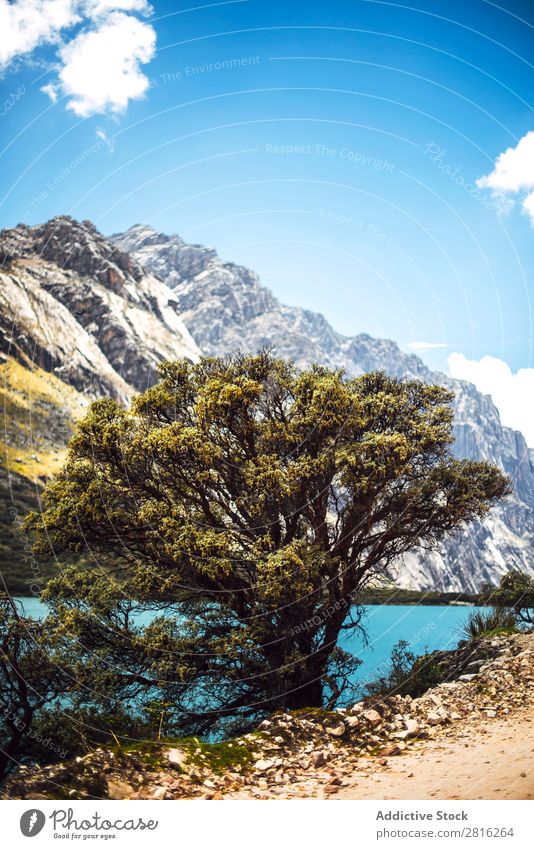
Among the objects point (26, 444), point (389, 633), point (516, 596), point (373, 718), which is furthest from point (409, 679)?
point (26, 444)

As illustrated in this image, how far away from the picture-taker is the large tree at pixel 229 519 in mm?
12000

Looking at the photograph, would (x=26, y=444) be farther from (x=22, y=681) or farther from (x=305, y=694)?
(x=305, y=694)

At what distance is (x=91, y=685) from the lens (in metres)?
11.8

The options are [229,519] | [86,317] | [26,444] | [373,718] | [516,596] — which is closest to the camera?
[373,718]

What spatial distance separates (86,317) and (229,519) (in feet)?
504

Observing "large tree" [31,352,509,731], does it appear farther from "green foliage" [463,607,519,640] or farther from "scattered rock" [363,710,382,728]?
"green foliage" [463,607,519,640]

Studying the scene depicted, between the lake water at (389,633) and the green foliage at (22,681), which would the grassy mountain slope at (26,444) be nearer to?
the lake water at (389,633)

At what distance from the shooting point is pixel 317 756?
800 cm

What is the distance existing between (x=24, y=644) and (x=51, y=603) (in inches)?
89.0

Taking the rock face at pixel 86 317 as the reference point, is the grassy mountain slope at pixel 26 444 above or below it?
below

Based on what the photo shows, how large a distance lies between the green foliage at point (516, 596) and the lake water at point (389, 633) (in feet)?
3.95

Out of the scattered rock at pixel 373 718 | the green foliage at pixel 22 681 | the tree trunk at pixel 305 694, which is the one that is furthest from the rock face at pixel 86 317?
the scattered rock at pixel 373 718

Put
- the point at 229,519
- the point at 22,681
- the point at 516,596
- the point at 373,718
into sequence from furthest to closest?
the point at 516,596, the point at 229,519, the point at 22,681, the point at 373,718

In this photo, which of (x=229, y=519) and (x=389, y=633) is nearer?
(x=229, y=519)
